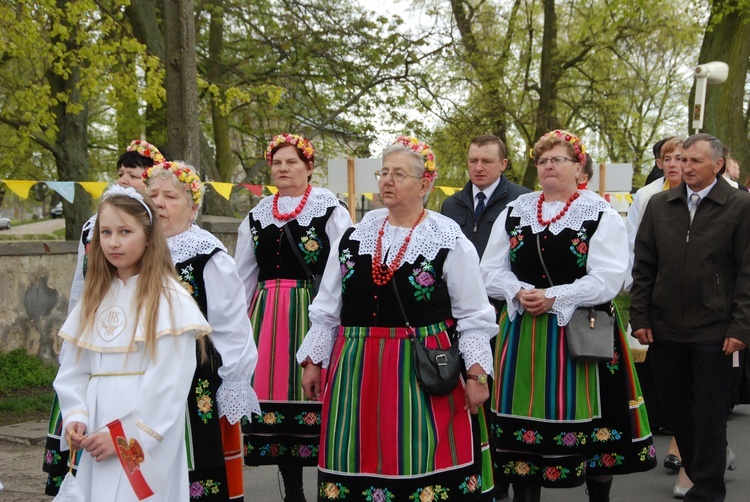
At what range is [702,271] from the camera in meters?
5.06

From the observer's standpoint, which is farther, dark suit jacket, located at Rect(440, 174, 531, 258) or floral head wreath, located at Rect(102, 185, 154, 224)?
dark suit jacket, located at Rect(440, 174, 531, 258)

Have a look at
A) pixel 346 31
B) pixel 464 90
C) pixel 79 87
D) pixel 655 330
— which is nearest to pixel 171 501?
pixel 655 330

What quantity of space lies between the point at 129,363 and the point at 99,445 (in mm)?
310

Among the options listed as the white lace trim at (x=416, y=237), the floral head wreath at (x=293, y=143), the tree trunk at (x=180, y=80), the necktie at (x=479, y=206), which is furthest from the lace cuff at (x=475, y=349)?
the tree trunk at (x=180, y=80)

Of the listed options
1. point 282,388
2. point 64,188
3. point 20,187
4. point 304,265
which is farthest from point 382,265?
point 20,187

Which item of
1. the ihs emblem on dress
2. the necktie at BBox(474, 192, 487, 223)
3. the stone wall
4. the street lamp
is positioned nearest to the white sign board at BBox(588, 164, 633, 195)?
the street lamp

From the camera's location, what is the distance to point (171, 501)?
350cm

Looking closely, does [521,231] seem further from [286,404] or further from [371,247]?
[286,404]

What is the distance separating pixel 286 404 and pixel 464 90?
57.4ft

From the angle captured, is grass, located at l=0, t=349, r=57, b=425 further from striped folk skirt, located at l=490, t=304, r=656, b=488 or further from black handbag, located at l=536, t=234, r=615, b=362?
black handbag, located at l=536, t=234, r=615, b=362

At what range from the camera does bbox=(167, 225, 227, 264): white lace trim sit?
168 inches

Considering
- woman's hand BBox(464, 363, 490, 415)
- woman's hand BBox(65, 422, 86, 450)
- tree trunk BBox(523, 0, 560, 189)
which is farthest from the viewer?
tree trunk BBox(523, 0, 560, 189)

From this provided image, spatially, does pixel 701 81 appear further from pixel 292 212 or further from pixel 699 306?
pixel 292 212

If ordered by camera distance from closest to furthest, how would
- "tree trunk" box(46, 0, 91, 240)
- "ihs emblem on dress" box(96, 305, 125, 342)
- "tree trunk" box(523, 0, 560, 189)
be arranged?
"ihs emblem on dress" box(96, 305, 125, 342) → "tree trunk" box(46, 0, 91, 240) → "tree trunk" box(523, 0, 560, 189)
